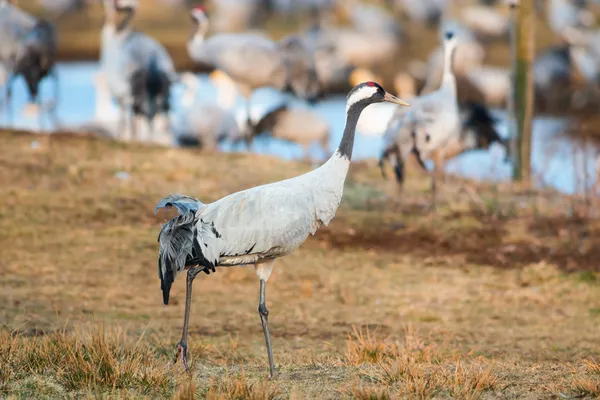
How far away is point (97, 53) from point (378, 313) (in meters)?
21.7

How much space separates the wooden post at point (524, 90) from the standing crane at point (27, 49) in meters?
5.81

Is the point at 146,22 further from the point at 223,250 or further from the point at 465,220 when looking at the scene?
the point at 223,250

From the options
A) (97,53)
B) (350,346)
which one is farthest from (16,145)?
(97,53)

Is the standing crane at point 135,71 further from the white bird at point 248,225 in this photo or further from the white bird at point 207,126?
the white bird at point 248,225

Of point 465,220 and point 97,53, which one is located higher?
point 97,53

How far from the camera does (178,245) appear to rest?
Result: 6047 mm

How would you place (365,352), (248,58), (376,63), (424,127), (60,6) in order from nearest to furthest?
1. (365,352)
2. (424,127)
3. (248,58)
4. (376,63)
5. (60,6)

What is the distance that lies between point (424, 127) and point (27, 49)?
563cm

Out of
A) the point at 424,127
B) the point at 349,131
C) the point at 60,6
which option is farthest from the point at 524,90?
the point at 60,6

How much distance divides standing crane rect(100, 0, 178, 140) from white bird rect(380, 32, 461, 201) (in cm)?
411

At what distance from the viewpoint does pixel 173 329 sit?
778 centimetres

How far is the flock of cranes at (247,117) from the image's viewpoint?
6.06 m

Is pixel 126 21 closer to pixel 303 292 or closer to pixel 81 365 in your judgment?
pixel 303 292

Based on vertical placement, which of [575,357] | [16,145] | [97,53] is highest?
[97,53]
